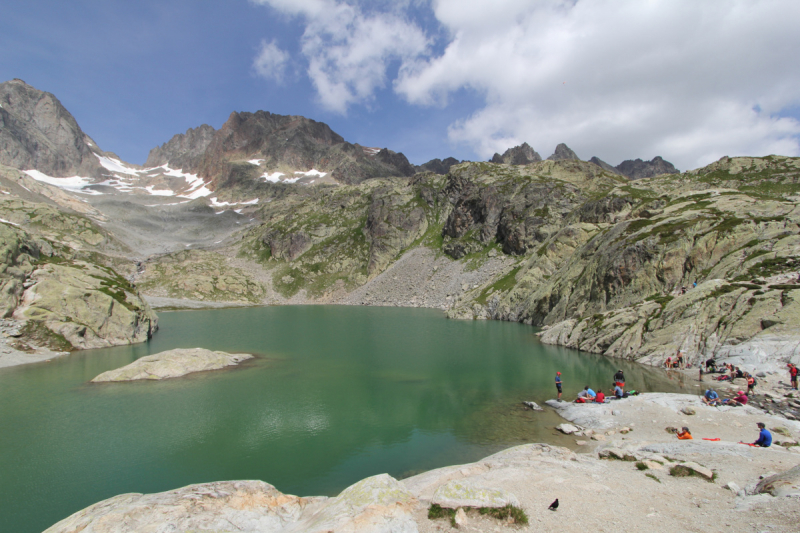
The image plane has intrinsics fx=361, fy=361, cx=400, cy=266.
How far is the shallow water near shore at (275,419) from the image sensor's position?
65.7 feet

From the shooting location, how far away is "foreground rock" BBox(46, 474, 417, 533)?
1124 cm

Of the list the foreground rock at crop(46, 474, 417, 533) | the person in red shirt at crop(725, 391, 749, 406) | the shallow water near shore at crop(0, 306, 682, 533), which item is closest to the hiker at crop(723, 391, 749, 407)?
the person in red shirt at crop(725, 391, 749, 406)

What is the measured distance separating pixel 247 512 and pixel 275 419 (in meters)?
16.1

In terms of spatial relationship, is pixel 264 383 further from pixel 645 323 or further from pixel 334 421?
pixel 645 323

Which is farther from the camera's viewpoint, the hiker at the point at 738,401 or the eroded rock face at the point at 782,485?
the hiker at the point at 738,401

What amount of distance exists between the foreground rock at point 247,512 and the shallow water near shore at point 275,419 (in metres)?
5.02

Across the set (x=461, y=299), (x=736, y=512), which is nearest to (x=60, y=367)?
(x=736, y=512)

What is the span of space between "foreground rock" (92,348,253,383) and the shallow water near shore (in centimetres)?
190

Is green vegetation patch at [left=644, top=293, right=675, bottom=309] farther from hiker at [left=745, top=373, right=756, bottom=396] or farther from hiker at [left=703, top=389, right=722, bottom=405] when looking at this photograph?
hiker at [left=703, top=389, right=722, bottom=405]

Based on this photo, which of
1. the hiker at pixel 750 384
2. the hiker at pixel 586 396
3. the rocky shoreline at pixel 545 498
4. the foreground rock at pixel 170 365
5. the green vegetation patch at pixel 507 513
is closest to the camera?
the rocky shoreline at pixel 545 498

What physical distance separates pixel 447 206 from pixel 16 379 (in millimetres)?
174779

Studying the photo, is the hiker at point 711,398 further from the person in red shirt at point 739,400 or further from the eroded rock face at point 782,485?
the eroded rock face at point 782,485

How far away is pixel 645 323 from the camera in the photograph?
1826 inches

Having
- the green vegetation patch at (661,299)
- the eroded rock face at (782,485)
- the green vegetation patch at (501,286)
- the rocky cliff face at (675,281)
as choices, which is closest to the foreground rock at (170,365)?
the eroded rock face at (782,485)
